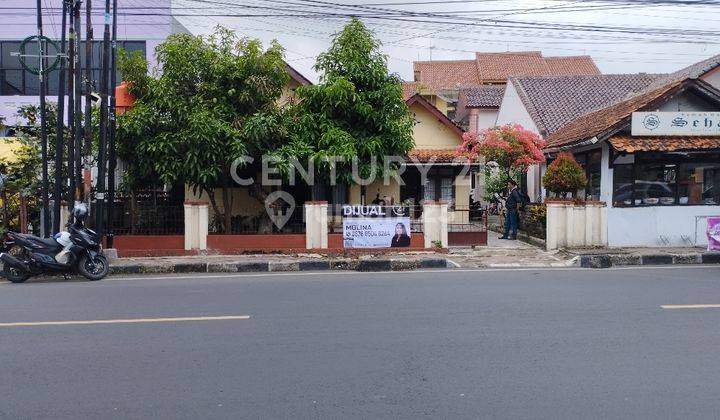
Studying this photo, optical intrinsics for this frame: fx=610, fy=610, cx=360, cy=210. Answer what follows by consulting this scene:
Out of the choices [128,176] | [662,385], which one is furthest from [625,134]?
[128,176]

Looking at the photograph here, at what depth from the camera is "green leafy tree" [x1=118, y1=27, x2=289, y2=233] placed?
45.6ft

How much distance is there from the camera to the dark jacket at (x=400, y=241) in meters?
14.5

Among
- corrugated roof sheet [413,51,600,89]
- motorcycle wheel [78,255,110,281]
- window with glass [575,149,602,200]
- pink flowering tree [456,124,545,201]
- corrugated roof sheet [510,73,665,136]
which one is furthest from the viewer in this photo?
corrugated roof sheet [413,51,600,89]

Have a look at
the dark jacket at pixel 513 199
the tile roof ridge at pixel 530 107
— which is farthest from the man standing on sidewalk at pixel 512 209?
the tile roof ridge at pixel 530 107

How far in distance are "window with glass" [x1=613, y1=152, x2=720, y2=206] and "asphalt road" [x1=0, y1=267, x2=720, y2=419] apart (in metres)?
→ 6.08

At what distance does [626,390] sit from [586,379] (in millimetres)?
339

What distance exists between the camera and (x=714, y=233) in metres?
13.7

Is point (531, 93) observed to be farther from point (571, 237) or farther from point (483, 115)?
point (571, 237)

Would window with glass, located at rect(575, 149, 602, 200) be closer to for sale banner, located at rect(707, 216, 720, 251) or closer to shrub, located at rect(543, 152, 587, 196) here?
shrub, located at rect(543, 152, 587, 196)

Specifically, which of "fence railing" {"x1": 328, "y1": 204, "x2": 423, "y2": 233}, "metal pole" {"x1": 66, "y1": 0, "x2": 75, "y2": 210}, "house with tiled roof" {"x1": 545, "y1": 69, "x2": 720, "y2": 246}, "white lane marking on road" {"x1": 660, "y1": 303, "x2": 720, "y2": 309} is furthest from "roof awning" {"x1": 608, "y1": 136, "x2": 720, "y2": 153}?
"metal pole" {"x1": 66, "y1": 0, "x2": 75, "y2": 210}

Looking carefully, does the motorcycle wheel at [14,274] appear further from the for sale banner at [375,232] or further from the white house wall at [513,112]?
the white house wall at [513,112]

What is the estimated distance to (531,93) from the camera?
2441 cm

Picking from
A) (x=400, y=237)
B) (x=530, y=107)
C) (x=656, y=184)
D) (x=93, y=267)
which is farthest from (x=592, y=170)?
(x=93, y=267)

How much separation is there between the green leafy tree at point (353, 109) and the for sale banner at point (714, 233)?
7208 millimetres
